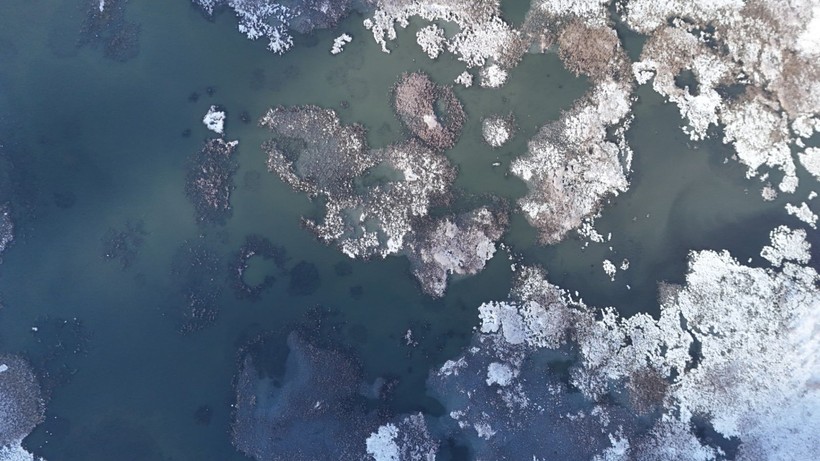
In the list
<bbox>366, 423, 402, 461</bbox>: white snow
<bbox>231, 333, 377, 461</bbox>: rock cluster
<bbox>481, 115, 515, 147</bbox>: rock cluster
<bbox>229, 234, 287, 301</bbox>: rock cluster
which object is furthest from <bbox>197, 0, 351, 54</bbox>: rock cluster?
<bbox>366, 423, 402, 461</bbox>: white snow

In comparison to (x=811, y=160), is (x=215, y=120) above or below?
below

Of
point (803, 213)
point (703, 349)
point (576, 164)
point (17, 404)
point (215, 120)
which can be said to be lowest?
point (17, 404)

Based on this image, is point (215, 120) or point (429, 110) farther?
point (215, 120)

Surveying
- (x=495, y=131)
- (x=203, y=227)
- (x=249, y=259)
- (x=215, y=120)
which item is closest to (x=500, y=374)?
(x=495, y=131)

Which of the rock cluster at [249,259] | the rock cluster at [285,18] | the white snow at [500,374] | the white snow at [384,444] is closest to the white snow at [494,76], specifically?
the rock cluster at [285,18]

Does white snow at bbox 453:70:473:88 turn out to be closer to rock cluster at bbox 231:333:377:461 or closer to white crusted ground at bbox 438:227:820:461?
white crusted ground at bbox 438:227:820:461

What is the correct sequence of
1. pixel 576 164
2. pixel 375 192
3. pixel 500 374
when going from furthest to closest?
1. pixel 375 192
2. pixel 576 164
3. pixel 500 374

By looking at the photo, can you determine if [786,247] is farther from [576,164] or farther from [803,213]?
[576,164]

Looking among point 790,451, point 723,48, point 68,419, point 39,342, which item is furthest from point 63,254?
point 790,451
